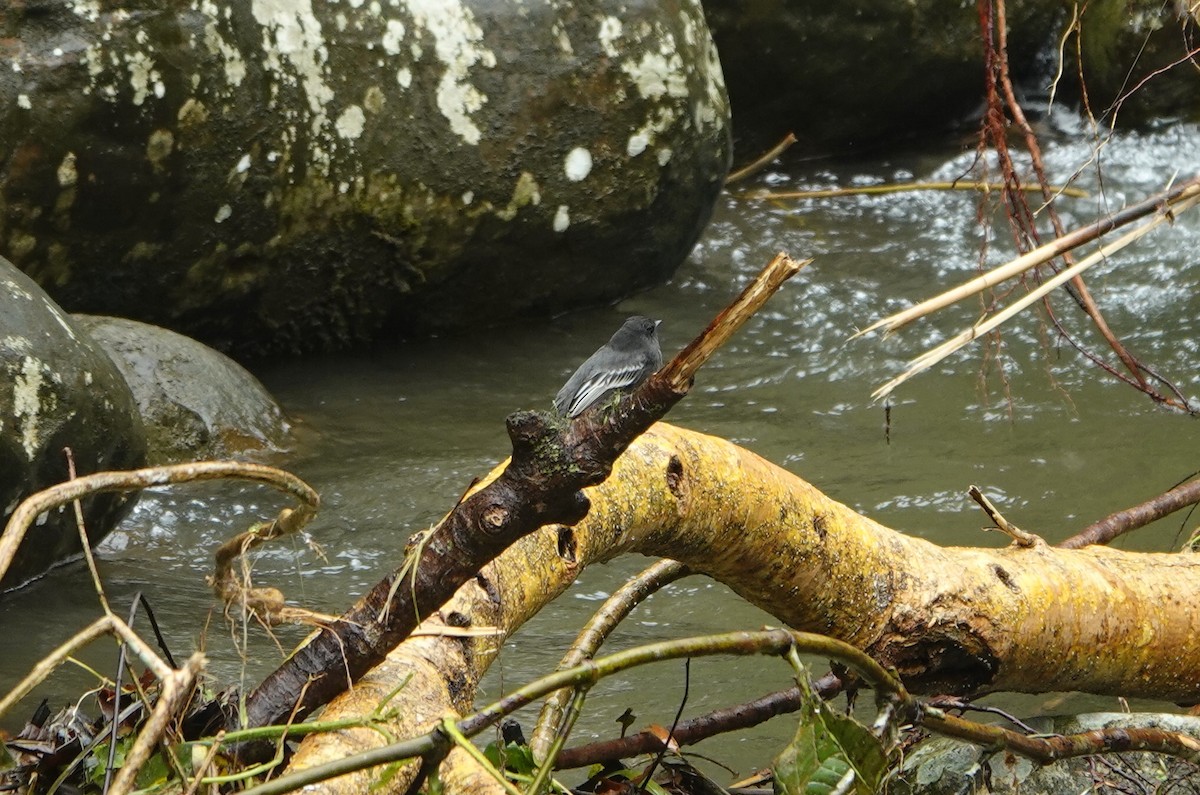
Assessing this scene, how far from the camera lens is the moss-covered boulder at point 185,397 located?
5.00m

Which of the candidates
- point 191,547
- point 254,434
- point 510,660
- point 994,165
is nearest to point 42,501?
point 510,660

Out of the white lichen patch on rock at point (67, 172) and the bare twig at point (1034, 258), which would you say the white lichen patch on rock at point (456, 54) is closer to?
the white lichen patch on rock at point (67, 172)

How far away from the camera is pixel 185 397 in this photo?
5.09 meters

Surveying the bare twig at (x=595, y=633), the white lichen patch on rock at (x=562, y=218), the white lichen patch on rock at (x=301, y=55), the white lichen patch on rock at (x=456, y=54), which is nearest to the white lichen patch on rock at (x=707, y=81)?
the white lichen patch on rock at (x=562, y=218)

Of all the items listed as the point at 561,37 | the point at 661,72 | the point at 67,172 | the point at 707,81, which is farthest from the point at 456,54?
the point at 67,172

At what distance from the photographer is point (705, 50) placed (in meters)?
6.37

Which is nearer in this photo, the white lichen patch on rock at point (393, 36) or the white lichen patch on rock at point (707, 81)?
the white lichen patch on rock at point (393, 36)

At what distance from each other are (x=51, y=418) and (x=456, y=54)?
255 centimetres

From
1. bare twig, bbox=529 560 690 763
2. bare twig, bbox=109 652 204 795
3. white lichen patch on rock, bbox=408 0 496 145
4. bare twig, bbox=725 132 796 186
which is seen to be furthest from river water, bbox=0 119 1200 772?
bare twig, bbox=109 652 204 795

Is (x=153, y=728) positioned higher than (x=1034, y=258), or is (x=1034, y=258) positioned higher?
(x=1034, y=258)

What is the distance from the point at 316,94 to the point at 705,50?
6.31 ft

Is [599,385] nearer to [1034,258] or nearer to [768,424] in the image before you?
[1034,258]

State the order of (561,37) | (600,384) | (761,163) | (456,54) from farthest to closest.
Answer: (761,163) < (561,37) < (456,54) < (600,384)

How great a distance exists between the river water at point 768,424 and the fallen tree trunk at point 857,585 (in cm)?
58
